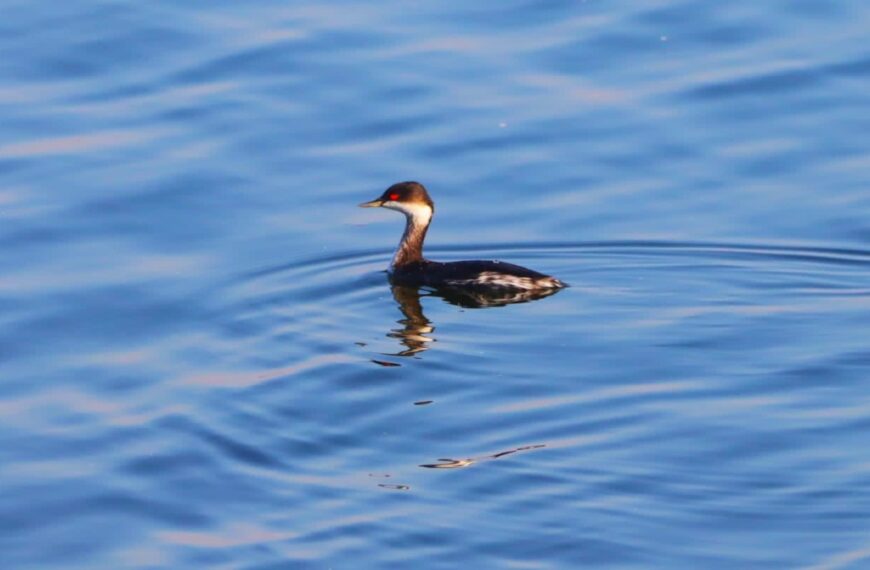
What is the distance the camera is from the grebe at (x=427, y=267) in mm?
14445

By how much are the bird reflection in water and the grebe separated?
43mm

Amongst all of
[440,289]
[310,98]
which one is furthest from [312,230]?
[310,98]

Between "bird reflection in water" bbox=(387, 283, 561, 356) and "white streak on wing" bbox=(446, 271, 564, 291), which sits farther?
"white streak on wing" bbox=(446, 271, 564, 291)

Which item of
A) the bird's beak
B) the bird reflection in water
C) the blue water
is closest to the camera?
the blue water

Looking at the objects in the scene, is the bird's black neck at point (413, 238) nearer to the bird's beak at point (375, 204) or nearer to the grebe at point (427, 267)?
the grebe at point (427, 267)

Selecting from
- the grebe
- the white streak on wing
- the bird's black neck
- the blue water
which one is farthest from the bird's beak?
the white streak on wing

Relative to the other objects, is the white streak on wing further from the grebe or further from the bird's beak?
the bird's beak

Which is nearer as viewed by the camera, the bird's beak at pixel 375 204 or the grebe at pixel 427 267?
the grebe at pixel 427 267

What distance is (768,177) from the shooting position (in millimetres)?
16672

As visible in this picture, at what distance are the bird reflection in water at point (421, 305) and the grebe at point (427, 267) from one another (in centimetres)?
4

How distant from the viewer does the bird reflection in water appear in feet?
44.7

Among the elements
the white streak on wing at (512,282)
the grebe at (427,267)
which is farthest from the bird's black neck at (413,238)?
the white streak on wing at (512,282)

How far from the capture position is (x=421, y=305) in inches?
584

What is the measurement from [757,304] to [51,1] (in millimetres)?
11256
